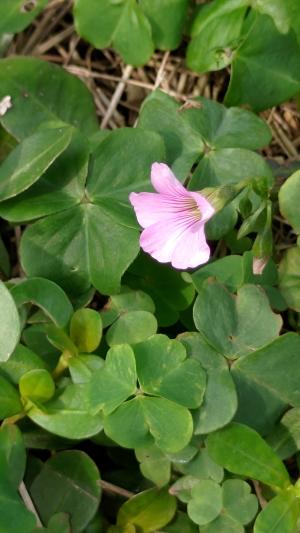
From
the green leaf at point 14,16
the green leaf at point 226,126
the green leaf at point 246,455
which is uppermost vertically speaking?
the green leaf at point 14,16

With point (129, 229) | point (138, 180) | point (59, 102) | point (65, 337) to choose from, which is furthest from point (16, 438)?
point (59, 102)

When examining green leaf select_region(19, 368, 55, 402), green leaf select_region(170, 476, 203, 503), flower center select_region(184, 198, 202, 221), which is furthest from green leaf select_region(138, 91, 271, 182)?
green leaf select_region(170, 476, 203, 503)

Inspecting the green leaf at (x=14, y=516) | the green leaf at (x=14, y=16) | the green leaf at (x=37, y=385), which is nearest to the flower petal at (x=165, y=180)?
the green leaf at (x=37, y=385)

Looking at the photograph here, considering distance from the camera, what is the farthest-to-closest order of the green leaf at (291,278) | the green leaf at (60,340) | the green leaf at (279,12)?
1. the green leaf at (279,12)
2. the green leaf at (291,278)
3. the green leaf at (60,340)

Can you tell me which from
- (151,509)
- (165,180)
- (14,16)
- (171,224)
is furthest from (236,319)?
(14,16)

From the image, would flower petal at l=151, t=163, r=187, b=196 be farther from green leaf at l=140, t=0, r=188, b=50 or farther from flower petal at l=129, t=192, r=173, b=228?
green leaf at l=140, t=0, r=188, b=50

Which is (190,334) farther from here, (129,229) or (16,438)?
(16,438)

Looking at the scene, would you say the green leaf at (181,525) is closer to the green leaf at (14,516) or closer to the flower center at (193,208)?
the green leaf at (14,516)
